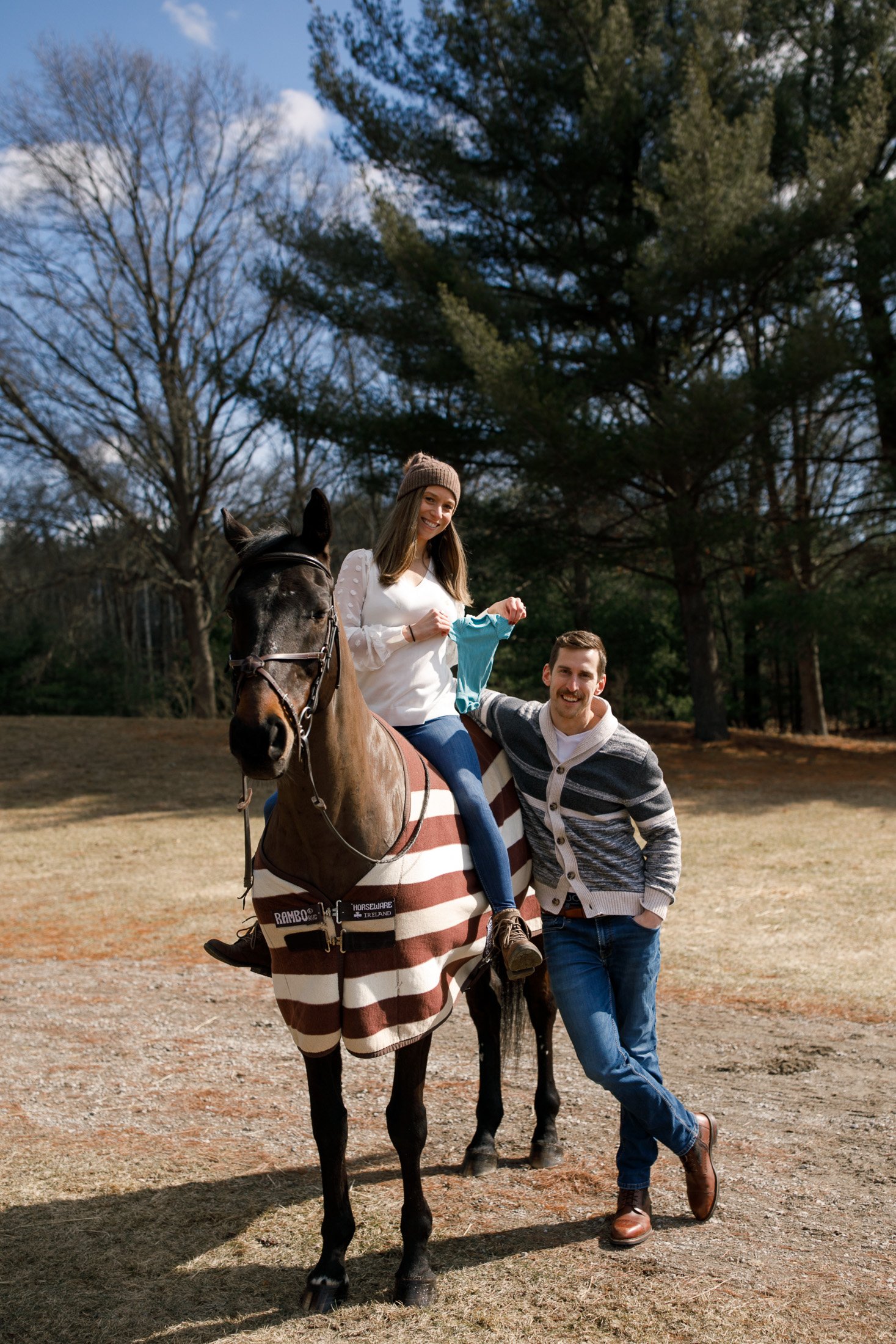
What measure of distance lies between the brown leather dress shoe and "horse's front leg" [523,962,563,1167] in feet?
2.11

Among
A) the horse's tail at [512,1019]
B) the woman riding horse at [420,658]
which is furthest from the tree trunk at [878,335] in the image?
the woman riding horse at [420,658]

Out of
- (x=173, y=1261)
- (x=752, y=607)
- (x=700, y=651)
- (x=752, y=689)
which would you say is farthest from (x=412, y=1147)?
(x=752, y=689)

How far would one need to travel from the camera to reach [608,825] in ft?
10.5

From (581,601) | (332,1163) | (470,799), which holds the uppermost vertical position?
(581,601)

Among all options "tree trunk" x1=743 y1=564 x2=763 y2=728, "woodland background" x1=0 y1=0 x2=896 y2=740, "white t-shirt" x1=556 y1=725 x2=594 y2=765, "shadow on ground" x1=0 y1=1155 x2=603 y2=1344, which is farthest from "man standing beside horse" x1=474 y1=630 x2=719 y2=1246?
"tree trunk" x1=743 y1=564 x2=763 y2=728

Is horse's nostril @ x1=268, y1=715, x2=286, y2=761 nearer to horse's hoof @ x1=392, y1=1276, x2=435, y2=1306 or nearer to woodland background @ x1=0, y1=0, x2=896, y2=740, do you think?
horse's hoof @ x1=392, y1=1276, x2=435, y2=1306

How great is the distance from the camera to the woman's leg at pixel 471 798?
10.1ft

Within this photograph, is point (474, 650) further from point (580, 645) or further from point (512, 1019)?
point (512, 1019)

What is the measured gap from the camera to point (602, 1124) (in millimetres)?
3914

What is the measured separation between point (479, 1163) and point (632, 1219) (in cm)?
73

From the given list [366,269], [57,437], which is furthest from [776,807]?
[57,437]

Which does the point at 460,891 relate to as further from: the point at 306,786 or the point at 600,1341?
the point at 600,1341

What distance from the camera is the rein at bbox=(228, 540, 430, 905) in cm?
224

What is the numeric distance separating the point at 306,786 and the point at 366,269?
→ 46.5ft
